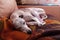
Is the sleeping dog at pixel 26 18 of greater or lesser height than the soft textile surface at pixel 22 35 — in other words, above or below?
above

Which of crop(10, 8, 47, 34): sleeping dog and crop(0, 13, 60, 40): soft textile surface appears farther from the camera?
crop(10, 8, 47, 34): sleeping dog

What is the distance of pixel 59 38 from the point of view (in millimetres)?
1103

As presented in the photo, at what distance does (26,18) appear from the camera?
159cm

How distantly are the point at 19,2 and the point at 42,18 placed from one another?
67 cm

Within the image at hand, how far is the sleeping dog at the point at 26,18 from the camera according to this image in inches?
52.7

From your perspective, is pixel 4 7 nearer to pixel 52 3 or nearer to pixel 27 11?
pixel 27 11

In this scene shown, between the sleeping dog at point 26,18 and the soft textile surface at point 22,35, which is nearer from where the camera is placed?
the soft textile surface at point 22,35

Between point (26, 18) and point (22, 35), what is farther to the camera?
point (26, 18)

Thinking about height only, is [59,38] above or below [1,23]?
below

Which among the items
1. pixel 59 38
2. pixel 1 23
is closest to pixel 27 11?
pixel 1 23

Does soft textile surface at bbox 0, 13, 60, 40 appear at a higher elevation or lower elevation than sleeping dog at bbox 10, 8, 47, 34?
lower

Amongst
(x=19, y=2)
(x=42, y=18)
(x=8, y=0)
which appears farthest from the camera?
(x=19, y=2)

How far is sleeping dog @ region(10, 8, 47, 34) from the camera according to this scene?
1.34 metres

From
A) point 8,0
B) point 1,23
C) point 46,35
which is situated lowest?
point 46,35
